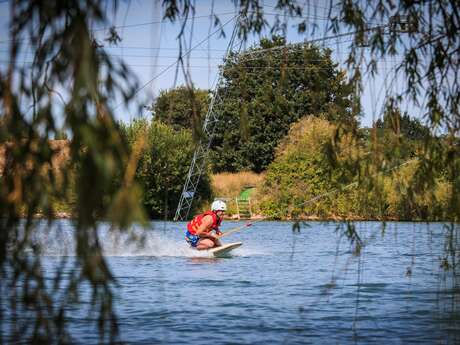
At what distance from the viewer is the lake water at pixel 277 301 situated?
7.10 m

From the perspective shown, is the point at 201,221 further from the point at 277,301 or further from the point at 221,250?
the point at 277,301

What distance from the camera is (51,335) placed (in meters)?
3.66

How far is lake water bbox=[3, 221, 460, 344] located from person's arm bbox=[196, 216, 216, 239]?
1.97ft

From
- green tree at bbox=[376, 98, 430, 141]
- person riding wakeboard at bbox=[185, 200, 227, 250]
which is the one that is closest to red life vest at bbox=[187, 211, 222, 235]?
person riding wakeboard at bbox=[185, 200, 227, 250]

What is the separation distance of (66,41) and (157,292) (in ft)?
24.6

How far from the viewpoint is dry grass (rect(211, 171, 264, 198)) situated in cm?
4238

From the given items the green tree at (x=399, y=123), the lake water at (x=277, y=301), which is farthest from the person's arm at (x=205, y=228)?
the green tree at (x=399, y=123)

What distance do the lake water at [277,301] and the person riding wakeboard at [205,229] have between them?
509 mm

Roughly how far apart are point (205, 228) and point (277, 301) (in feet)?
23.0

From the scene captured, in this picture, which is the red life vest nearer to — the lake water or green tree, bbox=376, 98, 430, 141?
the lake water

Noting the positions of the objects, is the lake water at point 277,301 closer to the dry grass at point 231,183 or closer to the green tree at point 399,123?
the green tree at point 399,123

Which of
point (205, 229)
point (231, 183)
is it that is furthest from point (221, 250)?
point (231, 183)

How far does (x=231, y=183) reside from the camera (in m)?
43.3

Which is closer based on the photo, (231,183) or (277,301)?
(277,301)
